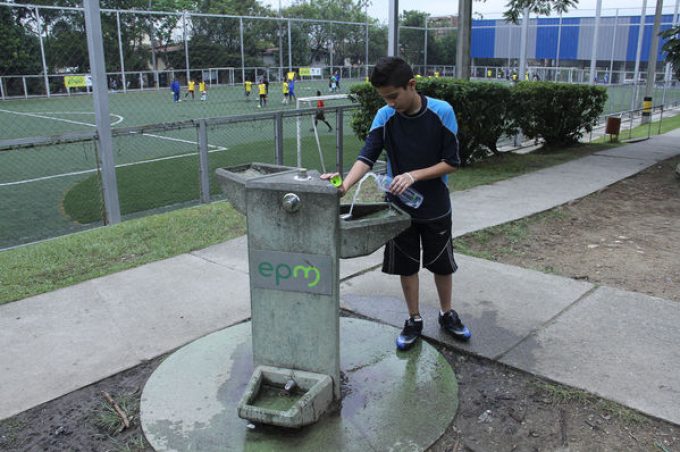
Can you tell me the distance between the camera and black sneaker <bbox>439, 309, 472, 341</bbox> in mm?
3771

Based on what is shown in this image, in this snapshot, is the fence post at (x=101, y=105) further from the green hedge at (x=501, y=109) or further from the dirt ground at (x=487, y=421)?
the green hedge at (x=501, y=109)

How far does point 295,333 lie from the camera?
2953mm

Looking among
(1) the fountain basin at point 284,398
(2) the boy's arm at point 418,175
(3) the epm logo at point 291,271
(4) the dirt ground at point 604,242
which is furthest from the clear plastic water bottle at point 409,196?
(4) the dirt ground at point 604,242

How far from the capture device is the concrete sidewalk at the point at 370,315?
3.38 m

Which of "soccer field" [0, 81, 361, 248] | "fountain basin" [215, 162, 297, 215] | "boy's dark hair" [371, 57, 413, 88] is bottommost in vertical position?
"soccer field" [0, 81, 361, 248]

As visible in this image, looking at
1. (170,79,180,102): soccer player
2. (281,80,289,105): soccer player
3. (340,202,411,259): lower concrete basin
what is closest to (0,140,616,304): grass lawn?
(340,202,411,259): lower concrete basin

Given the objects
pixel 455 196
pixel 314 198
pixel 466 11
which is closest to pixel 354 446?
pixel 314 198

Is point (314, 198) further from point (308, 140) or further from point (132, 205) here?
point (308, 140)

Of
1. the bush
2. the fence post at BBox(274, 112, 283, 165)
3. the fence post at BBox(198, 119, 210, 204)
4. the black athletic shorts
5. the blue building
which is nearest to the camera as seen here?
the black athletic shorts

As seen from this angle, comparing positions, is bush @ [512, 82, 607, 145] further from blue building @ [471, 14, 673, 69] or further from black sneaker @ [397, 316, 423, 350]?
blue building @ [471, 14, 673, 69]

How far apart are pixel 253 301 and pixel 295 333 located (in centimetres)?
26

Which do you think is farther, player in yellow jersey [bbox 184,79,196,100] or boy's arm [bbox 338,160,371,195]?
player in yellow jersey [bbox 184,79,196,100]

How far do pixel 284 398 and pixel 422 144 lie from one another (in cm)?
149

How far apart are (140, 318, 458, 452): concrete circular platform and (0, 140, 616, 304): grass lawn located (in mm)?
1814
